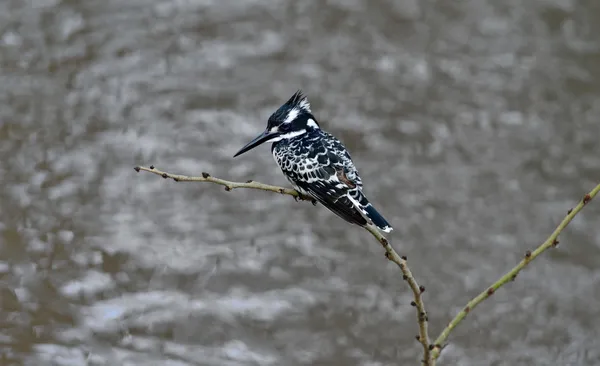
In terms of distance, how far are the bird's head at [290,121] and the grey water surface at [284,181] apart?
122 inches

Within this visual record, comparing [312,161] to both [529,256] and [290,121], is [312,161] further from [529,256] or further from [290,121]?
[529,256]

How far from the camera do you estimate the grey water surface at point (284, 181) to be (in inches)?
277

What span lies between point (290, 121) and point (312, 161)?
0.25m

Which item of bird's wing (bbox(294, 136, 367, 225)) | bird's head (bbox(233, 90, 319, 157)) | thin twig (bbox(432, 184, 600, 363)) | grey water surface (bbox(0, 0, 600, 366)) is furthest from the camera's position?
grey water surface (bbox(0, 0, 600, 366))

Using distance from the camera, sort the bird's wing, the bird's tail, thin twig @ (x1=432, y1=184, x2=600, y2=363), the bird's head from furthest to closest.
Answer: the bird's head < the bird's wing < the bird's tail < thin twig @ (x1=432, y1=184, x2=600, y2=363)

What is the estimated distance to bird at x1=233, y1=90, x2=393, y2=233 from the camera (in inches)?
146

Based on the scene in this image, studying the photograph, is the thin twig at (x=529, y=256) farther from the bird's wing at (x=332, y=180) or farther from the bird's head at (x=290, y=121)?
the bird's head at (x=290, y=121)

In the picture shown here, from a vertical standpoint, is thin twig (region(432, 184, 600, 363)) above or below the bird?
below

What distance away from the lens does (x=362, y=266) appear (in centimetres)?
759

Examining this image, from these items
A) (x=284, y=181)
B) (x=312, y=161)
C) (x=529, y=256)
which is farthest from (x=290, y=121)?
(x=284, y=181)

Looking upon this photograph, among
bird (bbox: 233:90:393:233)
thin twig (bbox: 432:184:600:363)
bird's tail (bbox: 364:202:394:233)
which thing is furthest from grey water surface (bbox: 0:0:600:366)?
thin twig (bbox: 432:184:600:363)

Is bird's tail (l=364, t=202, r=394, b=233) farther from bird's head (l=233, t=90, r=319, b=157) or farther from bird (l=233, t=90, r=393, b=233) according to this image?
bird's head (l=233, t=90, r=319, b=157)

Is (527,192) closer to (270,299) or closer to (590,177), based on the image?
(590,177)

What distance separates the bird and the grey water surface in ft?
10.1
